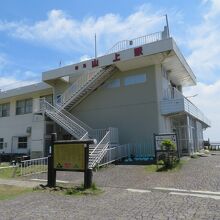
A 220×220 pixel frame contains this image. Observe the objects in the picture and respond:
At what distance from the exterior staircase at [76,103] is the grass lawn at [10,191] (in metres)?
8.47

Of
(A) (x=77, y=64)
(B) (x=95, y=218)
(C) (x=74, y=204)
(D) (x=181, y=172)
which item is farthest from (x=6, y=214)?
(A) (x=77, y=64)

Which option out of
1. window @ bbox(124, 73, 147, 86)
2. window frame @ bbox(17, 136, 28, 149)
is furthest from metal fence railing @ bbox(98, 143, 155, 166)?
window frame @ bbox(17, 136, 28, 149)

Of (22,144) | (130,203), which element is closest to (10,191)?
(130,203)

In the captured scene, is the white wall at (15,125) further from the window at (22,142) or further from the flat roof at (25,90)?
the flat roof at (25,90)

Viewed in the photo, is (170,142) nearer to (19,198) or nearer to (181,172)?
(181,172)

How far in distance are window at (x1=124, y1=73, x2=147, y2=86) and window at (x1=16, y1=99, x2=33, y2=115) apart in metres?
11.3

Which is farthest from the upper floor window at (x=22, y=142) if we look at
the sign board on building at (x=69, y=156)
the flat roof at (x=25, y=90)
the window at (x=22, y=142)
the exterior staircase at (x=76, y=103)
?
the sign board on building at (x=69, y=156)

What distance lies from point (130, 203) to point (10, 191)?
4.79 meters

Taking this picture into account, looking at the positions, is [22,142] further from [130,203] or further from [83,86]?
[130,203]

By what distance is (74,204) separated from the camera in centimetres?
733

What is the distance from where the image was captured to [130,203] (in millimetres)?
7184

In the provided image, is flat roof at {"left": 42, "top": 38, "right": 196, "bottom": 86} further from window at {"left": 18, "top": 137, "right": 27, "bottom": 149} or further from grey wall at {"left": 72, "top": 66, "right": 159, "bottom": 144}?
window at {"left": 18, "top": 137, "right": 27, "bottom": 149}

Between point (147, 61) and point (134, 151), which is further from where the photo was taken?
point (147, 61)

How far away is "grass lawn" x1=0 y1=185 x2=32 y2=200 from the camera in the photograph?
877 cm
